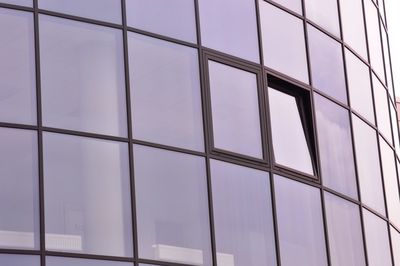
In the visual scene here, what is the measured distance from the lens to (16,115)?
17.9 meters

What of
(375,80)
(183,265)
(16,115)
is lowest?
(183,265)

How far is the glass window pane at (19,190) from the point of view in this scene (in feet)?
56.3

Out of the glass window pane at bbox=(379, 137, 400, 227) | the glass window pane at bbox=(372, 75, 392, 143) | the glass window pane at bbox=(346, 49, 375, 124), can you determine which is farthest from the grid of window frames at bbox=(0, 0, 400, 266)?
the glass window pane at bbox=(372, 75, 392, 143)

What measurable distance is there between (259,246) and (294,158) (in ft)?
7.31

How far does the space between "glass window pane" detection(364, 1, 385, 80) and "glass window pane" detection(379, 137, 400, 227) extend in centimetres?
187

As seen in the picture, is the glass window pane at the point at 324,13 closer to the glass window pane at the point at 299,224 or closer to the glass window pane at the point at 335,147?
the glass window pane at the point at 335,147

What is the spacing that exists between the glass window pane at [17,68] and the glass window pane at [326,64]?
669cm

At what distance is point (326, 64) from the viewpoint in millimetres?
23531

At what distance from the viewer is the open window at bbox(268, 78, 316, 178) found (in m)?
21.5

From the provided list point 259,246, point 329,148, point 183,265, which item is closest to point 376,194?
point 329,148

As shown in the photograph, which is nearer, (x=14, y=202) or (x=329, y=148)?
(x=14, y=202)

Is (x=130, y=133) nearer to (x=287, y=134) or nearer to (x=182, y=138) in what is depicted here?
(x=182, y=138)

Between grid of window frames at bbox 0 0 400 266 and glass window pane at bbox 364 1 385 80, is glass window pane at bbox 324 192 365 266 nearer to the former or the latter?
grid of window frames at bbox 0 0 400 266

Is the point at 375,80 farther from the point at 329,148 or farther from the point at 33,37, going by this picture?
the point at 33,37
